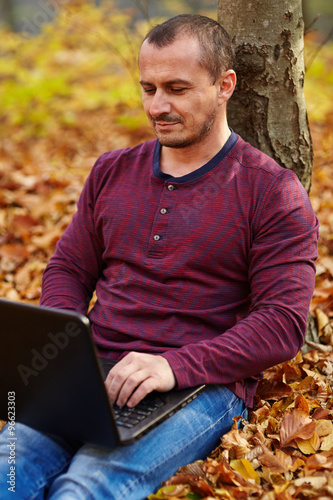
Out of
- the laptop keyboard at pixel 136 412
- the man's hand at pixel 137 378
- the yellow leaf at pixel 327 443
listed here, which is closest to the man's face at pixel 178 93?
the man's hand at pixel 137 378

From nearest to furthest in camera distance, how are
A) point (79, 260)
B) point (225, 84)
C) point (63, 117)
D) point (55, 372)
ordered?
point (55, 372) < point (225, 84) < point (79, 260) < point (63, 117)

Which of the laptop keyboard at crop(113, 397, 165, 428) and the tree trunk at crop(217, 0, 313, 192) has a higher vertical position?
the tree trunk at crop(217, 0, 313, 192)

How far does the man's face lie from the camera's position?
2139 mm

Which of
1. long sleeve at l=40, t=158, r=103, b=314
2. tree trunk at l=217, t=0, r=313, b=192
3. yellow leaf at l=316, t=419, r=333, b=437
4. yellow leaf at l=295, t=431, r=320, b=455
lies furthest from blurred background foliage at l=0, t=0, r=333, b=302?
yellow leaf at l=295, t=431, r=320, b=455

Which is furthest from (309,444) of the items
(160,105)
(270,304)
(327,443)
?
(160,105)

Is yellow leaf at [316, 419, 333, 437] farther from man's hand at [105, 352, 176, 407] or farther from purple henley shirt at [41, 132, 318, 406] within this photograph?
man's hand at [105, 352, 176, 407]

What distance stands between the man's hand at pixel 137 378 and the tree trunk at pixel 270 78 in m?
1.28

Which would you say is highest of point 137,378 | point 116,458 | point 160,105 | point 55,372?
point 160,105

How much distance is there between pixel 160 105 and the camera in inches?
86.0

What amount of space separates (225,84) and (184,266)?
78cm

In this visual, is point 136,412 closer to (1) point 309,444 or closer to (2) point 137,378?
(2) point 137,378

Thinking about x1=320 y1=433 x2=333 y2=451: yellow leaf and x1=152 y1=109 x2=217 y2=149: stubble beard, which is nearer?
x1=320 y1=433 x2=333 y2=451: yellow leaf

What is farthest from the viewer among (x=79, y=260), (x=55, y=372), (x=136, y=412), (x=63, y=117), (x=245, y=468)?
(x=63, y=117)

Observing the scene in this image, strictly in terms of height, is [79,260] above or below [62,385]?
above
